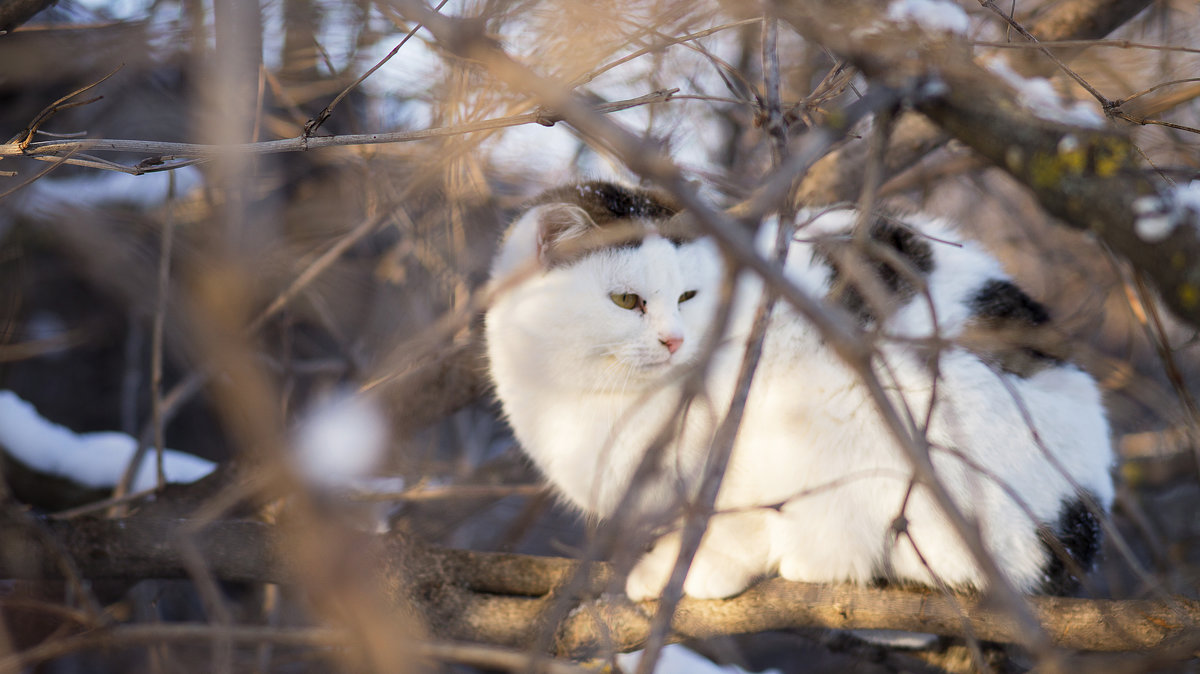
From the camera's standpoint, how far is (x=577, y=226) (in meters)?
1.96

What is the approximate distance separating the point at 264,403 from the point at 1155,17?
384 cm

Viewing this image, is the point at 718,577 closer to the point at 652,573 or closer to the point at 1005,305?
the point at 652,573

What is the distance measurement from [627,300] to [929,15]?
1.07 metres

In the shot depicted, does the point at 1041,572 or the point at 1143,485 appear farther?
the point at 1143,485

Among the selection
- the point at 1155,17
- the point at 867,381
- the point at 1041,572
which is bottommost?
the point at 1041,572

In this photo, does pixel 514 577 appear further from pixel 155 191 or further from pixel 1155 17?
pixel 1155 17

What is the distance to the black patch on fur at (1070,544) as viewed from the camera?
1.70 meters

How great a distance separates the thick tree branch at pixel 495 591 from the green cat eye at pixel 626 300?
0.73 m

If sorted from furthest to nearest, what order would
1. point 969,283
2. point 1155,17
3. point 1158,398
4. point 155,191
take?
point 155,191, point 1155,17, point 969,283, point 1158,398

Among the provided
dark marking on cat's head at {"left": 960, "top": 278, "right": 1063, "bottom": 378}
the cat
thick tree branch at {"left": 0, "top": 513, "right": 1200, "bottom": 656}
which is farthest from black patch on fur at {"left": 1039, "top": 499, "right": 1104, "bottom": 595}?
dark marking on cat's head at {"left": 960, "top": 278, "right": 1063, "bottom": 378}

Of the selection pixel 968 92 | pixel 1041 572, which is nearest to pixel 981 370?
pixel 1041 572

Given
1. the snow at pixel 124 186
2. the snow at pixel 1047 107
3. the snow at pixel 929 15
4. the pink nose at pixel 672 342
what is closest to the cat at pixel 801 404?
the pink nose at pixel 672 342

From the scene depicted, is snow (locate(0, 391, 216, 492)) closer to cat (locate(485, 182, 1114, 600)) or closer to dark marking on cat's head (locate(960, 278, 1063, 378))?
cat (locate(485, 182, 1114, 600))

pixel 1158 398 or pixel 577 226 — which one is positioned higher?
pixel 577 226
